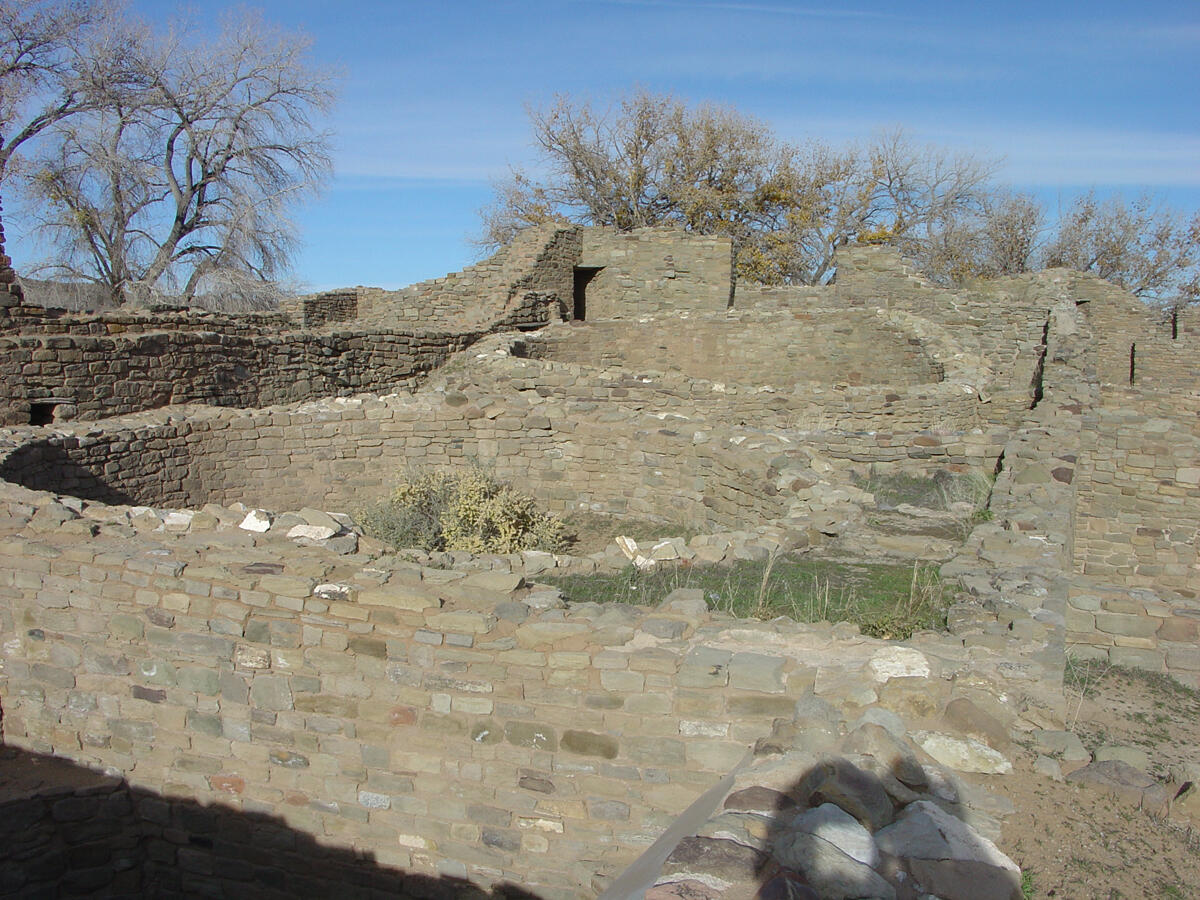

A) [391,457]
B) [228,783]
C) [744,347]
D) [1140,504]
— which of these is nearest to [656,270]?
[744,347]

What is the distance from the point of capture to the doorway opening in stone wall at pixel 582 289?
1842 centimetres

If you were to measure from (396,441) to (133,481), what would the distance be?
8.37ft

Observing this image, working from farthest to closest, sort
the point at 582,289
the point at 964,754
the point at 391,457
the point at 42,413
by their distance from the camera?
the point at 582,289 < the point at 42,413 < the point at 391,457 < the point at 964,754

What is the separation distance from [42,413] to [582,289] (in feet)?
37.2

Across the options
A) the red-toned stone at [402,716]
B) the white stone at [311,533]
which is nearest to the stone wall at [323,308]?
the white stone at [311,533]

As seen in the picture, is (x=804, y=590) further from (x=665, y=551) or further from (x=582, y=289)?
(x=582, y=289)

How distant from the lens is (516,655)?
3.92 m

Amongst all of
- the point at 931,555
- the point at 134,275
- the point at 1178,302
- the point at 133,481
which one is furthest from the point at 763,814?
the point at 1178,302

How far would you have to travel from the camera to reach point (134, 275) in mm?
22109

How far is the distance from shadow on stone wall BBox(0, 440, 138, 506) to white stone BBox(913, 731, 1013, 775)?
692cm

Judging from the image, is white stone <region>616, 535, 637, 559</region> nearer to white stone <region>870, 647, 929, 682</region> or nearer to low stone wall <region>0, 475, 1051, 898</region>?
low stone wall <region>0, 475, 1051, 898</region>

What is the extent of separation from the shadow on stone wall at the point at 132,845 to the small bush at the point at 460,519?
2.91m

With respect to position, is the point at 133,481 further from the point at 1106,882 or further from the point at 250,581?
the point at 1106,882

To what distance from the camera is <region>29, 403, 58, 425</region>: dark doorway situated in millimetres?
9547
